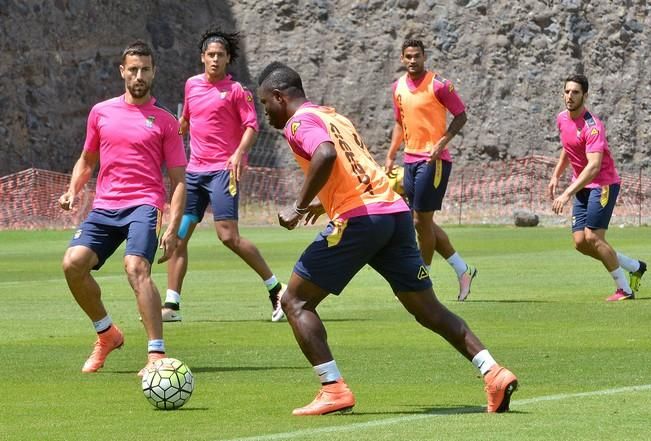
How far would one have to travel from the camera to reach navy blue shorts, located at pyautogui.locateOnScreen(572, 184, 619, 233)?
58.6ft

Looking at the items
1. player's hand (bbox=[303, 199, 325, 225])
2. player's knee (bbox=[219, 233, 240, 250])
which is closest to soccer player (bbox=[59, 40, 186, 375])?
player's hand (bbox=[303, 199, 325, 225])

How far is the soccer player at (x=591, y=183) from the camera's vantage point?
687 inches

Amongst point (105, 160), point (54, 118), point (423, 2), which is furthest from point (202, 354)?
point (423, 2)

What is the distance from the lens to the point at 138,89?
1184 cm

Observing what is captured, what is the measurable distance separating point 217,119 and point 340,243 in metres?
7.26

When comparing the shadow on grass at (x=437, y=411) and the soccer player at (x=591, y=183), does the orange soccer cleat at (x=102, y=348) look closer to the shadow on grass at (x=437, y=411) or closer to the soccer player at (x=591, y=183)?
the shadow on grass at (x=437, y=411)

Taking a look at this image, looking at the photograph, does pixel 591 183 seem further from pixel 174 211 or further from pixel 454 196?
pixel 454 196

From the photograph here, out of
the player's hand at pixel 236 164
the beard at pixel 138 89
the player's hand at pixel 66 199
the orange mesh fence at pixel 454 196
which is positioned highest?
the beard at pixel 138 89

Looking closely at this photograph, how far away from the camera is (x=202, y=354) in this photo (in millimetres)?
12883

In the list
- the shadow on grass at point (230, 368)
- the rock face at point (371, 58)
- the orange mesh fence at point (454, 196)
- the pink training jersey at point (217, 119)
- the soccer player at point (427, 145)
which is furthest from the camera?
the rock face at point (371, 58)

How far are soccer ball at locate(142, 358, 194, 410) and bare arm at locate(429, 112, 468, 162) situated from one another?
824 cm

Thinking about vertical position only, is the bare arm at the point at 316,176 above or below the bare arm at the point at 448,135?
above

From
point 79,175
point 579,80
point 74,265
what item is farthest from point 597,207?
point 74,265

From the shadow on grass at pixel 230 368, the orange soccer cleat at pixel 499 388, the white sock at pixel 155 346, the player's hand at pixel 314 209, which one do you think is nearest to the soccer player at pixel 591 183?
the shadow on grass at pixel 230 368
